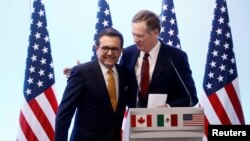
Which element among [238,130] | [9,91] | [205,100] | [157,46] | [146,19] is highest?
[146,19]

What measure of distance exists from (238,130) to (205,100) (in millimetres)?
2622

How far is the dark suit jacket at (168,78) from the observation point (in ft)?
8.24

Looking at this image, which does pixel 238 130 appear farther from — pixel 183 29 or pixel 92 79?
pixel 183 29

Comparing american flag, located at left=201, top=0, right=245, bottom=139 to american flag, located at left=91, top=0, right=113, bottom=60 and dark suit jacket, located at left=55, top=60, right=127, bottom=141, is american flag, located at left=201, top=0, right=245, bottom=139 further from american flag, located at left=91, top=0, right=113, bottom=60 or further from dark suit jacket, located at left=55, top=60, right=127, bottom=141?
dark suit jacket, located at left=55, top=60, right=127, bottom=141

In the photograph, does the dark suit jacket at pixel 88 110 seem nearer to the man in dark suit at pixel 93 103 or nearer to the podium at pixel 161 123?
the man in dark suit at pixel 93 103

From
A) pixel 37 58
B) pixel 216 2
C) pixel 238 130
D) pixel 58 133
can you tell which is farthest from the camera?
pixel 216 2

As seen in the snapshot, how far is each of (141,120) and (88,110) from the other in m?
0.57

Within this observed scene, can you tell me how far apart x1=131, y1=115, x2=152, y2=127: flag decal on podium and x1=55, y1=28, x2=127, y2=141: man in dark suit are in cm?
50

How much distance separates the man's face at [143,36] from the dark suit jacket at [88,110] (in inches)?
15.5

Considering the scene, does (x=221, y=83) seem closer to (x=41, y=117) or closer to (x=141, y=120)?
(x=41, y=117)

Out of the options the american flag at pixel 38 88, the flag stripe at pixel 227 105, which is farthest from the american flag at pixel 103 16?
the flag stripe at pixel 227 105

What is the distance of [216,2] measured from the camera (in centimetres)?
431

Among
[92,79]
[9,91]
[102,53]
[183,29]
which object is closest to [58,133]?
[92,79]

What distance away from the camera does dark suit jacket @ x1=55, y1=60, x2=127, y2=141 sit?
2303mm
